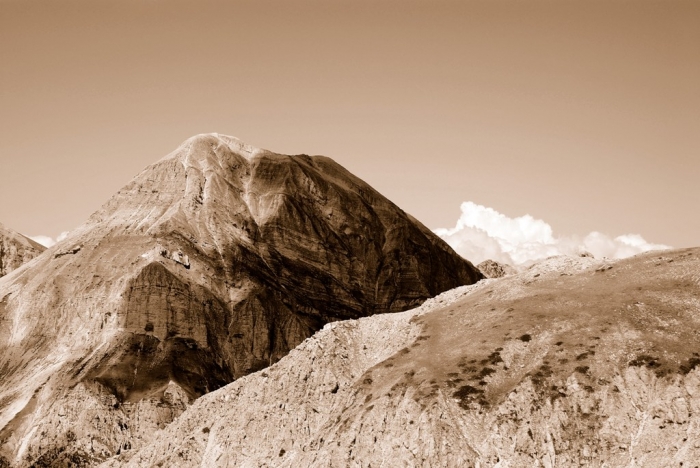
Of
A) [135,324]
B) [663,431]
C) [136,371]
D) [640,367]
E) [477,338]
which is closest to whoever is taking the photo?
[663,431]

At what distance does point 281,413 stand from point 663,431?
163 ft

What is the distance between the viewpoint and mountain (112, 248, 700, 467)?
9025 cm

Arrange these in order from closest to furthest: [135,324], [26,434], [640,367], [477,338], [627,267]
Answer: [640,367]
[477,338]
[627,267]
[26,434]
[135,324]

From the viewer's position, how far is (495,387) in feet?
323

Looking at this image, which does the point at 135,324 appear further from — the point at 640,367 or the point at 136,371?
the point at 640,367

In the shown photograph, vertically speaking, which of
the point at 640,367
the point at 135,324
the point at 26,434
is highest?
the point at 135,324

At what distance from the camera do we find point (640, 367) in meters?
93.8

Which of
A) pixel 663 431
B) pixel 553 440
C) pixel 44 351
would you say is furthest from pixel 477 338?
pixel 44 351

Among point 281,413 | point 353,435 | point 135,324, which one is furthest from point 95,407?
point 353,435

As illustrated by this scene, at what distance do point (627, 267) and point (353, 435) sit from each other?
159ft

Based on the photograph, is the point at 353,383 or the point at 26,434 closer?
the point at 353,383

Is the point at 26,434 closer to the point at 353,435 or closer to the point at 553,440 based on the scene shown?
the point at 353,435

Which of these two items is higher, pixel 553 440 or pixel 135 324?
pixel 135 324

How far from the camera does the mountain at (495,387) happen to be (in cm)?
9025
